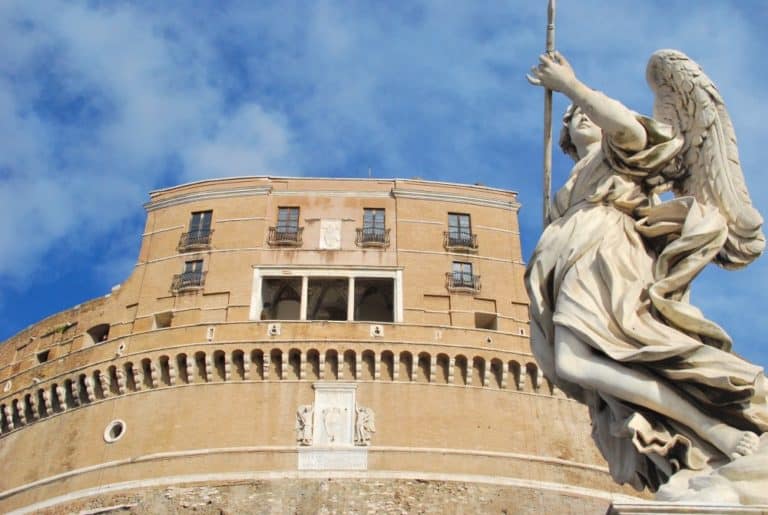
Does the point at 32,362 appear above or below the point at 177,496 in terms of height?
above

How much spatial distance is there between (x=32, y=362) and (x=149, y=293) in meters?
4.66

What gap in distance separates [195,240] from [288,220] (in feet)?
9.18

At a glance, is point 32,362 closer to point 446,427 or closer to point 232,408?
point 232,408

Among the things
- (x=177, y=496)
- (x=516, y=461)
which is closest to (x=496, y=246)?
(x=516, y=461)

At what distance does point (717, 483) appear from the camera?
3.18 meters

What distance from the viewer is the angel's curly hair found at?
15.1 feet

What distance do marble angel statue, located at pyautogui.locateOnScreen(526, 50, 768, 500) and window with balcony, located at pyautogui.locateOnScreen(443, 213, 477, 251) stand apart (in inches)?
966

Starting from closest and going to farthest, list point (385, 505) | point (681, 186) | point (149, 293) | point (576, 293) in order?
point (576, 293) < point (681, 186) < point (385, 505) < point (149, 293)

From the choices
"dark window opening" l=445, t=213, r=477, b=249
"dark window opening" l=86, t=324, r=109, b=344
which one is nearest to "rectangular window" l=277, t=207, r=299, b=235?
"dark window opening" l=445, t=213, r=477, b=249

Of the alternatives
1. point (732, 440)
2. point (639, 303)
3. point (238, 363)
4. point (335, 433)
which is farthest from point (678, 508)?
point (238, 363)

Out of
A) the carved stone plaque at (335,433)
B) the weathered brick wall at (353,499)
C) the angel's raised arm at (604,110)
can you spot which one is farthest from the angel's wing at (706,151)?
the carved stone plaque at (335,433)

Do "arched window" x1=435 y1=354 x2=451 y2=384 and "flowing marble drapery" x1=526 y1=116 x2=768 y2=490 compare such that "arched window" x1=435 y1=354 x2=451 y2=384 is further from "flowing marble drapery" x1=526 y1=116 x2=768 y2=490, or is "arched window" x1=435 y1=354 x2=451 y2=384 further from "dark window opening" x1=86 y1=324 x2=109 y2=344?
"flowing marble drapery" x1=526 y1=116 x2=768 y2=490

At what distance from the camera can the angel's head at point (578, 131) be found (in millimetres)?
4484

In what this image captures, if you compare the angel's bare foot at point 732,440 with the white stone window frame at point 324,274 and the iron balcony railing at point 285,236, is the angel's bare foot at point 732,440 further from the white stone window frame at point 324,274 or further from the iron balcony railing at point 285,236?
the iron balcony railing at point 285,236
